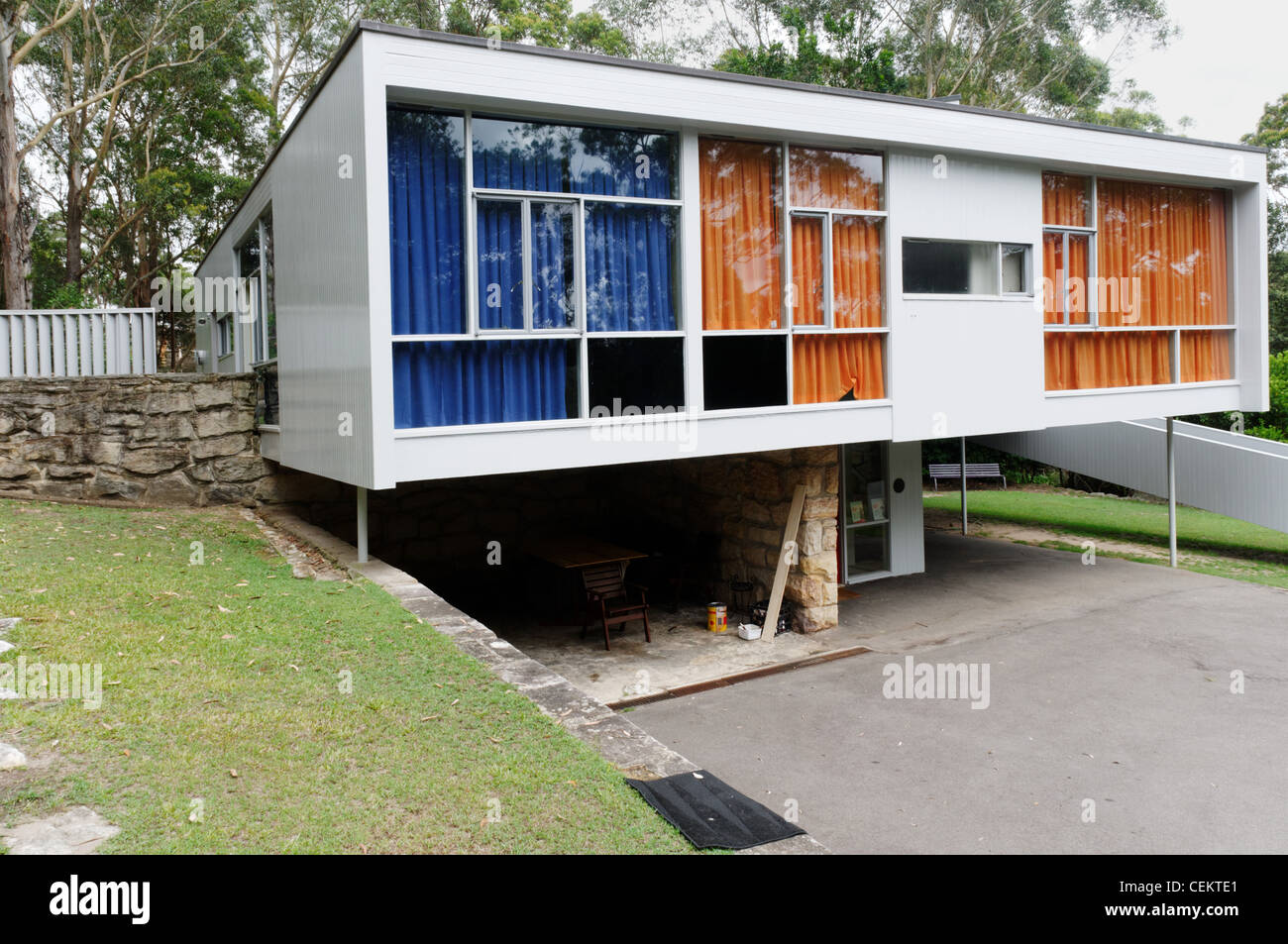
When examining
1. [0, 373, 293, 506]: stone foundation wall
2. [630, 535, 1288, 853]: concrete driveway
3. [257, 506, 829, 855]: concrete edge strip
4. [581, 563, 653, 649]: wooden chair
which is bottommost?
[630, 535, 1288, 853]: concrete driveway

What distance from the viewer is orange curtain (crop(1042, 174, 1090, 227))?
11.0 m

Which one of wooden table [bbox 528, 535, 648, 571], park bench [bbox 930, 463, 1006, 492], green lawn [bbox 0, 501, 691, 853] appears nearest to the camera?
green lawn [bbox 0, 501, 691, 853]

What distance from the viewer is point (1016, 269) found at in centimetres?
1075

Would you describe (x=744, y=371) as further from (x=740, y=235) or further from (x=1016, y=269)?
(x=1016, y=269)

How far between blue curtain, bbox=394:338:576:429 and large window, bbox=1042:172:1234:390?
6.37 meters

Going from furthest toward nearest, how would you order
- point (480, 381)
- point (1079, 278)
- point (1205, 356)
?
point (1205, 356) < point (1079, 278) < point (480, 381)

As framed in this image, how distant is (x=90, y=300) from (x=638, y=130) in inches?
979

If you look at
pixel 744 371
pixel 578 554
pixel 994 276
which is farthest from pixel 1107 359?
pixel 578 554

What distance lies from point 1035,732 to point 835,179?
5704mm
